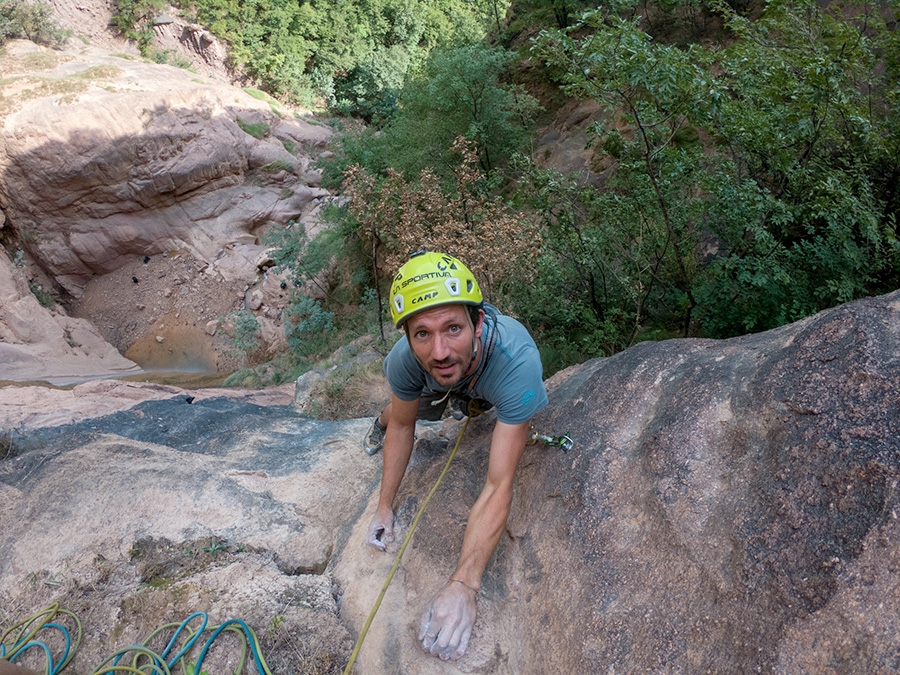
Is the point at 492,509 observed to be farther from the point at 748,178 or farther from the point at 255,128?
the point at 255,128

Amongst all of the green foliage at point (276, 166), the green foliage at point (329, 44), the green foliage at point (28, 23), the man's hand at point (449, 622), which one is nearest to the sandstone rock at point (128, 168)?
the green foliage at point (276, 166)

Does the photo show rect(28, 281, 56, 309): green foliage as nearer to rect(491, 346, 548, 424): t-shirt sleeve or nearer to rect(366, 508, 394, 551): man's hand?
rect(366, 508, 394, 551): man's hand

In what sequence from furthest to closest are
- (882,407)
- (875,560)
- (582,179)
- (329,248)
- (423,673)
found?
(329,248), (582,179), (423,673), (882,407), (875,560)

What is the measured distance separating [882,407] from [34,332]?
16.6m

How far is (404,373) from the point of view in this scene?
2625 millimetres

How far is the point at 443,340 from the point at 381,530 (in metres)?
1.02

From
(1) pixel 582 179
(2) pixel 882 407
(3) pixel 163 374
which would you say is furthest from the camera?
(3) pixel 163 374

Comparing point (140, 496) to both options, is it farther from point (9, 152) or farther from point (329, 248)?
point (9, 152)

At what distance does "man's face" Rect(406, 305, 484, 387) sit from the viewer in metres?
2.26

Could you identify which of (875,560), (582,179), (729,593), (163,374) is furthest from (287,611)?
(163,374)

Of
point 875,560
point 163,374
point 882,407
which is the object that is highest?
point 882,407

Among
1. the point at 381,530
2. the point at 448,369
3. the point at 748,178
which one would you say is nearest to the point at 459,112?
the point at 748,178

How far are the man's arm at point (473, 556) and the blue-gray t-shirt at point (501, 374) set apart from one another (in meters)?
0.10

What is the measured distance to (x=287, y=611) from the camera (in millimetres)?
2418
